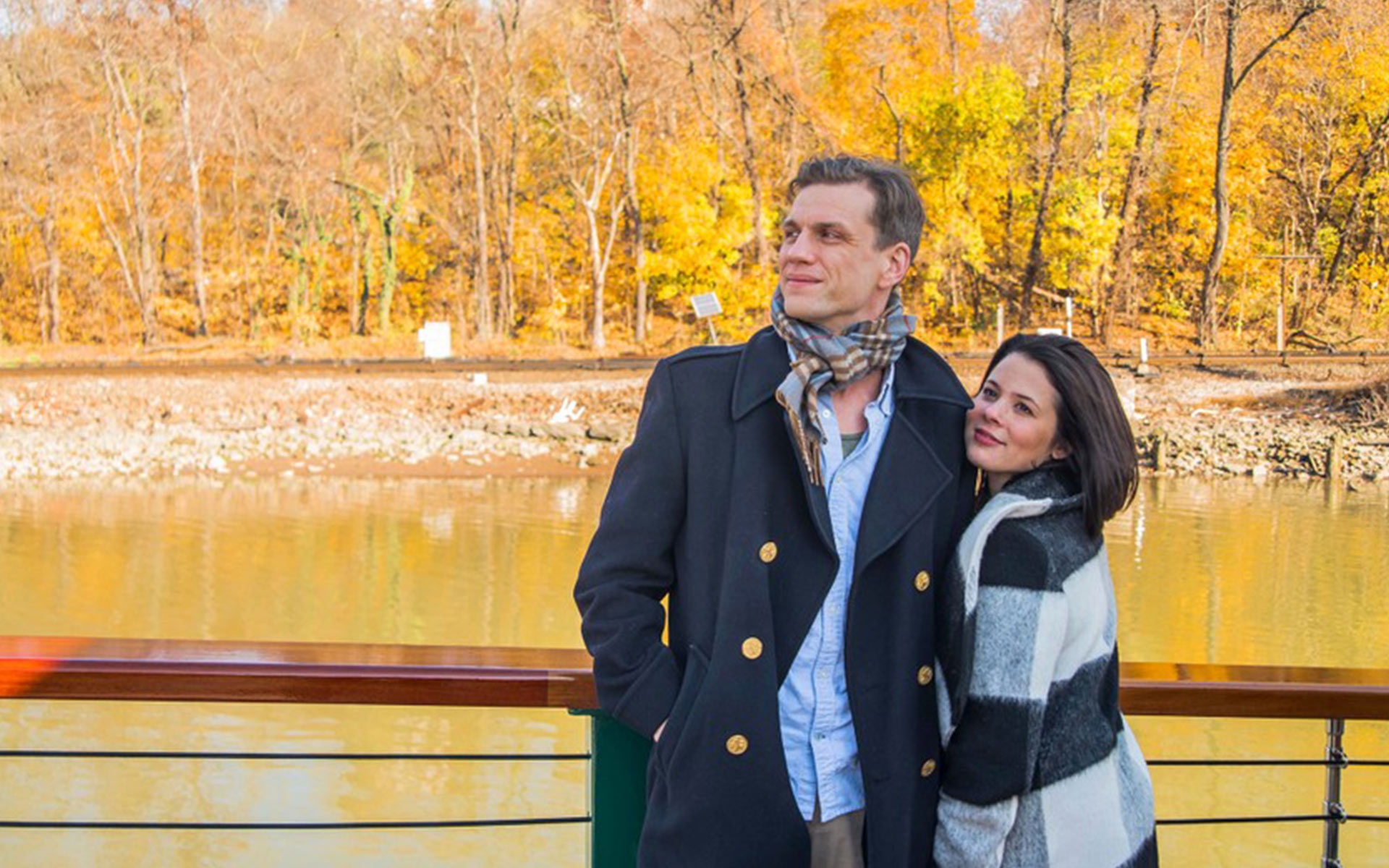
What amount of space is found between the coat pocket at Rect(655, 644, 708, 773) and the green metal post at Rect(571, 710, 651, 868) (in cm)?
27

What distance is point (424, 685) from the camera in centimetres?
207

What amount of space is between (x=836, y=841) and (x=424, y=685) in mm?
632

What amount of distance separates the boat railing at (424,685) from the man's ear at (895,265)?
69 cm

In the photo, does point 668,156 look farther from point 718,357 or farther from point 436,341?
point 718,357

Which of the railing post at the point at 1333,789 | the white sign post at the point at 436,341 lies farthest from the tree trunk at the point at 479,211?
the railing post at the point at 1333,789

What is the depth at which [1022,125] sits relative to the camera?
2905 cm

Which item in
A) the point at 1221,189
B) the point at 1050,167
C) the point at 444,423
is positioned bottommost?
the point at 444,423

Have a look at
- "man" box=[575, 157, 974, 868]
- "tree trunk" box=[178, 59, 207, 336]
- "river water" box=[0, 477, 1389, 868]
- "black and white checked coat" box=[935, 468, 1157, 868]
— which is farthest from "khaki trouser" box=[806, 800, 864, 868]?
"tree trunk" box=[178, 59, 207, 336]

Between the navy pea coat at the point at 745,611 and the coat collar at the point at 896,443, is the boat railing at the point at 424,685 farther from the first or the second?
the coat collar at the point at 896,443

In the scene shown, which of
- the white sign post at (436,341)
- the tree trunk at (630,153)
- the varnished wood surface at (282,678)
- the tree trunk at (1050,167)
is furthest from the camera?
the tree trunk at (630,153)

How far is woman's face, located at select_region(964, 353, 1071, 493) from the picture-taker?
193 cm

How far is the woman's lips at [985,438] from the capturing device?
6.38ft

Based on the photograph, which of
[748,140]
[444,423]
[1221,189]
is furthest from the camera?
[748,140]

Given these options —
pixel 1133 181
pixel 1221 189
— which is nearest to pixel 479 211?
pixel 1133 181
